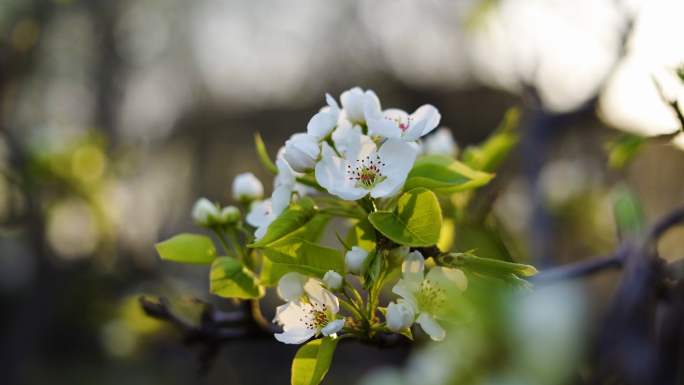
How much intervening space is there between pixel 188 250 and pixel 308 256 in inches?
9.1

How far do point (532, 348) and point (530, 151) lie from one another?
53.7 inches

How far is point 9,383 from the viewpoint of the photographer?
274cm

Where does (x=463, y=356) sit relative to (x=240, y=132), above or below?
above

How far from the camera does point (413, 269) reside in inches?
23.3

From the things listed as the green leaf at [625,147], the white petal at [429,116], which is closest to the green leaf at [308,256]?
the white petal at [429,116]

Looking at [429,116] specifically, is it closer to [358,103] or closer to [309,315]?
[358,103]

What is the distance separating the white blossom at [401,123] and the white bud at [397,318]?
0.21 meters

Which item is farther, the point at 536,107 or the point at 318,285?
the point at 536,107

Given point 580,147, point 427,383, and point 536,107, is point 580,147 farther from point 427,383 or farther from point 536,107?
point 427,383

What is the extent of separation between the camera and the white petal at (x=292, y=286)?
0.60 m

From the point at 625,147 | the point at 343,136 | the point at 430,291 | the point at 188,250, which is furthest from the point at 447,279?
the point at 625,147

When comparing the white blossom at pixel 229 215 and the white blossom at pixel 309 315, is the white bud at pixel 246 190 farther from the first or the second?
the white blossom at pixel 309 315

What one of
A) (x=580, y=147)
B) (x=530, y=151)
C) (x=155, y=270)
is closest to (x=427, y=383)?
(x=530, y=151)

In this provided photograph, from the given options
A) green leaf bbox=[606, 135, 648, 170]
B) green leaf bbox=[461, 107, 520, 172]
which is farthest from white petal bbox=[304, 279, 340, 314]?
green leaf bbox=[606, 135, 648, 170]
